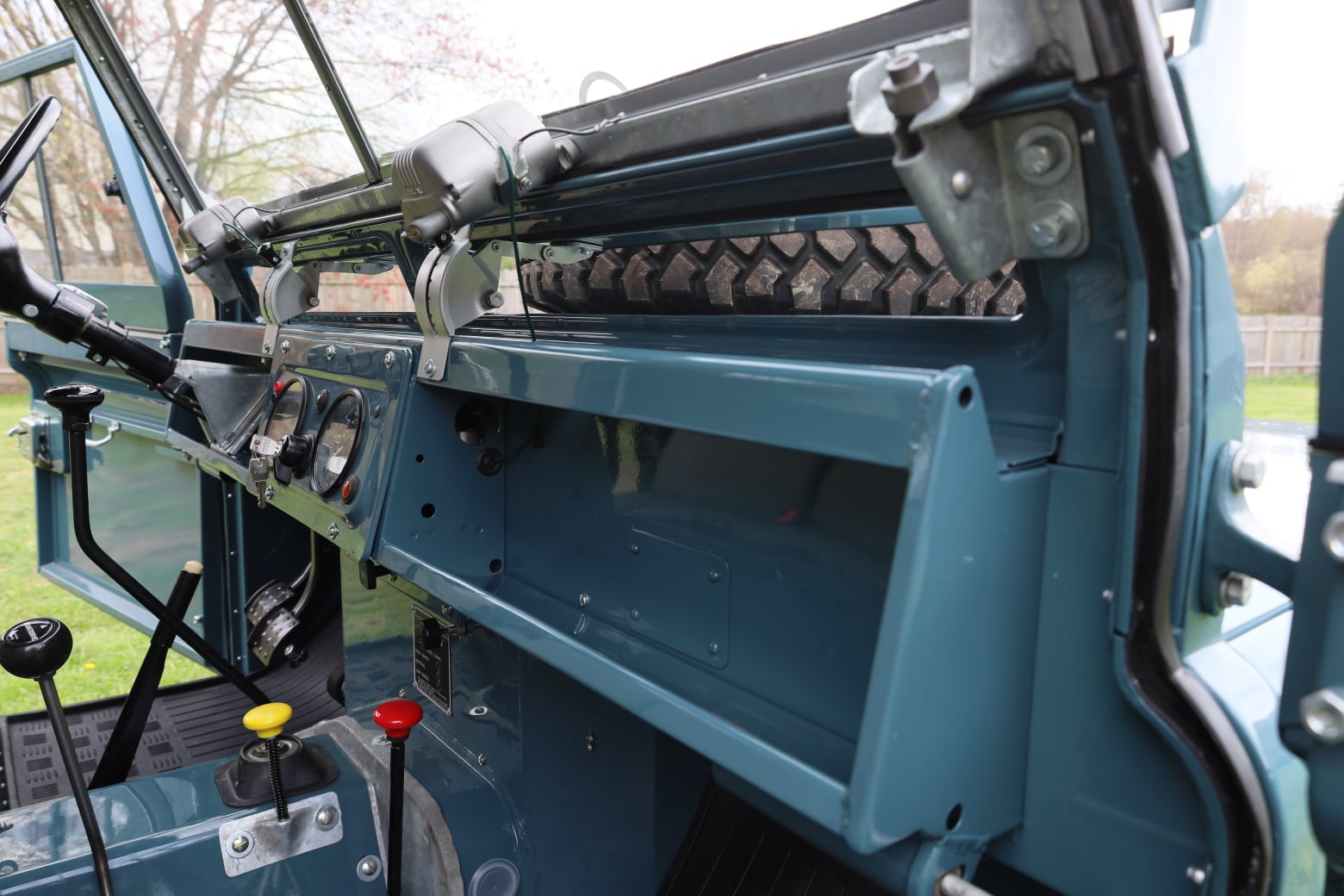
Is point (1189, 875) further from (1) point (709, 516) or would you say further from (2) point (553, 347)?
(2) point (553, 347)

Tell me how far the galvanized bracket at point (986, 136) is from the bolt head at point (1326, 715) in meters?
0.38

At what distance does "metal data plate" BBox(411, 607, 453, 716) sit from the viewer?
5.55ft

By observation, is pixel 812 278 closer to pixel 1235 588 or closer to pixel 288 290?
pixel 1235 588

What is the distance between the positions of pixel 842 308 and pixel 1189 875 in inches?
29.8

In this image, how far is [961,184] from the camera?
2.38 feet

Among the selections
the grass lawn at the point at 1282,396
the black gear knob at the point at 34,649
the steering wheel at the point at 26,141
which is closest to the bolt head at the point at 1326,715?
the grass lawn at the point at 1282,396

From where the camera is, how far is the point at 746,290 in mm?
1321

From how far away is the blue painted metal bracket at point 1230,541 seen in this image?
0.72 m

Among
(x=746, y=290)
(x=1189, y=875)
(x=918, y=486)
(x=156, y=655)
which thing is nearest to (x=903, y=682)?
(x=918, y=486)

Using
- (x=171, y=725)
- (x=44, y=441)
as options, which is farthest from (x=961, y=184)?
(x=44, y=441)

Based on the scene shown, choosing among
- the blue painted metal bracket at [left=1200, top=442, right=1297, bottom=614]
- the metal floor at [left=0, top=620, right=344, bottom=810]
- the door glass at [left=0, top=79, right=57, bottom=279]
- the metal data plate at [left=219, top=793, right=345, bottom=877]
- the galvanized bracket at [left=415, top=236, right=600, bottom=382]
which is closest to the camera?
the blue painted metal bracket at [left=1200, top=442, right=1297, bottom=614]

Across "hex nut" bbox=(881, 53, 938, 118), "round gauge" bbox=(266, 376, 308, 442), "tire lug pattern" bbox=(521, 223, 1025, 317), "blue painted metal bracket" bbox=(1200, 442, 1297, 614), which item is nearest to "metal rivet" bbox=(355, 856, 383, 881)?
"round gauge" bbox=(266, 376, 308, 442)

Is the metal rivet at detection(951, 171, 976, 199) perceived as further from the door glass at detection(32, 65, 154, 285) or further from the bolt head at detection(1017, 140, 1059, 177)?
the door glass at detection(32, 65, 154, 285)

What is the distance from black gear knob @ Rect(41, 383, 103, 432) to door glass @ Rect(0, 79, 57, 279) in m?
2.01
